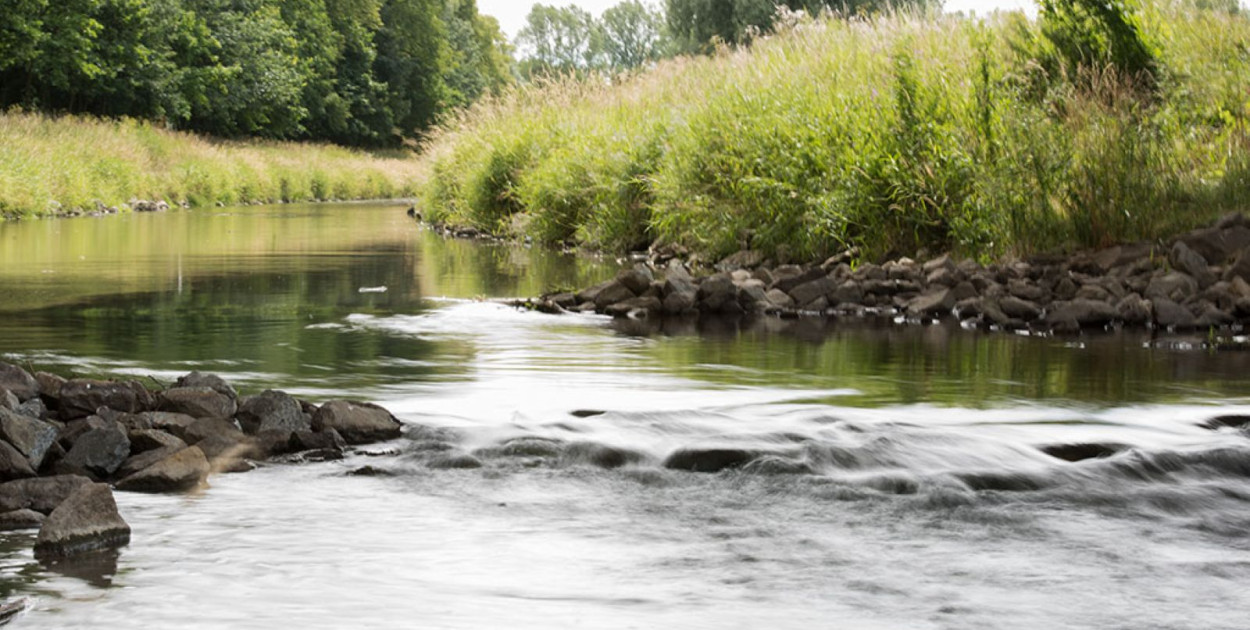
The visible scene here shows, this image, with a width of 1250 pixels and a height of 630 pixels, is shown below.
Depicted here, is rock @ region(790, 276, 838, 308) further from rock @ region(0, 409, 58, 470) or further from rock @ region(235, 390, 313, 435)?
rock @ region(0, 409, 58, 470)

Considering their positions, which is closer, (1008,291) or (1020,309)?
(1020,309)

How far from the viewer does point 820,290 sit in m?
10.2

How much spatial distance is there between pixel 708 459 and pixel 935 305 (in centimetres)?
498

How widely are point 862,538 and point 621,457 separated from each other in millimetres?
1269

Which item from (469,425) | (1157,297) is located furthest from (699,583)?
(1157,297)

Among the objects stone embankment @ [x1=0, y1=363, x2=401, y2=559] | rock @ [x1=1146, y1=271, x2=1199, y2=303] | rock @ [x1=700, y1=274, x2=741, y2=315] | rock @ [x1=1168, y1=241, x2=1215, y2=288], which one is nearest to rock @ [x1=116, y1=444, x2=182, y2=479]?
stone embankment @ [x1=0, y1=363, x2=401, y2=559]

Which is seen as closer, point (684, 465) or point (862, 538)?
point (862, 538)

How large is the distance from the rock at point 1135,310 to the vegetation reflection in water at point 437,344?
485 millimetres

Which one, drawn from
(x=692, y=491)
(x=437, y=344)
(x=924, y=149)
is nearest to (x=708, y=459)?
(x=692, y=491)

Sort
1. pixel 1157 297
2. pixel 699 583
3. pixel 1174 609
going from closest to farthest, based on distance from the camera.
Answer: pixel 1174 609 < pixel 699 583 < pixel 1157 297

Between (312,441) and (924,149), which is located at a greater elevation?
(924,149)

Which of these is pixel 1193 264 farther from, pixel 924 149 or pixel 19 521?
pixel 19 521

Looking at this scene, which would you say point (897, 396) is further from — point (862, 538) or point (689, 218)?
point (689, 218)

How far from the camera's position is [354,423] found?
530cm
